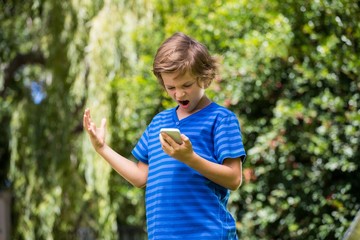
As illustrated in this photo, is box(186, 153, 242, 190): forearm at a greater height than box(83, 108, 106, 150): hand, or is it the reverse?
box(186, 153, 242, 190): forearm

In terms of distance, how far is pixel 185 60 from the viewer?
2521 mm

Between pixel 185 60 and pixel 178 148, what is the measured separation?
335mm

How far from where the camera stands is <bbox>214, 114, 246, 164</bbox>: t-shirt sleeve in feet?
8.18

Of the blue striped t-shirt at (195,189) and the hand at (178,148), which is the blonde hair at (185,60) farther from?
the hand at (178,148)

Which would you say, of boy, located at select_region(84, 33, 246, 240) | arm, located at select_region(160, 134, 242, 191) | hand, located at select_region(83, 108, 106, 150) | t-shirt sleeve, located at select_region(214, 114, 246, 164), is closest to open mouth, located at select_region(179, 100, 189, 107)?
boy, located at select_region(84, 33, 246, 240)

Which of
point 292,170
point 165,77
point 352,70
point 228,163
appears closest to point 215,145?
point 228,163

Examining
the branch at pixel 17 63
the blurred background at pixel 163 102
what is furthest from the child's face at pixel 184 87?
the branch at pixel 17 63

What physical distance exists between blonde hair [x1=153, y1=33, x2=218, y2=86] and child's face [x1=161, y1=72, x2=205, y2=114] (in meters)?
0.01

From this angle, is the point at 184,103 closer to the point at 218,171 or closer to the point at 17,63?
the point at 218,171

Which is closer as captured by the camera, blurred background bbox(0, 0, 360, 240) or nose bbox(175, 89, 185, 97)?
nose bbox(175, 89, 185, 97)

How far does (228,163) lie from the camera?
2.52 metres

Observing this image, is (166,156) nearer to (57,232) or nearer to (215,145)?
(215,145)

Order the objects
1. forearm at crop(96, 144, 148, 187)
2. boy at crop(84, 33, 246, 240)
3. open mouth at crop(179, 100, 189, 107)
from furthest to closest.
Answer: forearm at crop(96, 144, 148, 187), open mouth at crop(179, 100, 189, 107), boy at crop(84, 33, 246, 240)

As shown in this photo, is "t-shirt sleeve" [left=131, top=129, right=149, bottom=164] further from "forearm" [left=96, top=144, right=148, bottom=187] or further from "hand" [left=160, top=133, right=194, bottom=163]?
"hand" [left=160, top=133, right=194, bottom=163]
